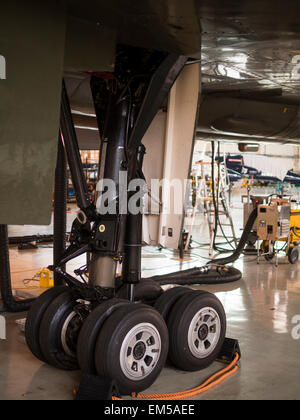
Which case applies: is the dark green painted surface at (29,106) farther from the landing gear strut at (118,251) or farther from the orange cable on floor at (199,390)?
the orange cable on floor at (199,390)

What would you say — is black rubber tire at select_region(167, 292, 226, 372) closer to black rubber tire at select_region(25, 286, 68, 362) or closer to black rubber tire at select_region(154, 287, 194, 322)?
black rubber tire at select_region(154, 287, 194, 322)

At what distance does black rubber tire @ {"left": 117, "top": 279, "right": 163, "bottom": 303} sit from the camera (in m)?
3.94

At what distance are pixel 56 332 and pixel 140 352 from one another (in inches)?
26.7

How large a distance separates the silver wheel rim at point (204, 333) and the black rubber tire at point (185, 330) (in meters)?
0.03

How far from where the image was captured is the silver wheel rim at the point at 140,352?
3.16m

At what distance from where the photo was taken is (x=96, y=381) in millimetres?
3062

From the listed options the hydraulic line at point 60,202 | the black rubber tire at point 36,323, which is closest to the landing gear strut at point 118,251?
the black rubber tire at point 36,323

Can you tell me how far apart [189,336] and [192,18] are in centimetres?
220

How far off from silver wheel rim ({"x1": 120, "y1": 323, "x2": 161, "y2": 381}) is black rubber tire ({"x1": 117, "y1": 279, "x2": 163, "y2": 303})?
0.68 metres

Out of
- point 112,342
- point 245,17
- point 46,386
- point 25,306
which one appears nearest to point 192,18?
point 245,17

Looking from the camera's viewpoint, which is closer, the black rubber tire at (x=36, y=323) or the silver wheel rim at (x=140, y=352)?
the silver wheel rim at (x=140, y=352)

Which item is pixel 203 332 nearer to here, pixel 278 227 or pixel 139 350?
pixel 139 350

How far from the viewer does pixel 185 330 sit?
362cm

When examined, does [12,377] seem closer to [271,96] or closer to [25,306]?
[25,306]
